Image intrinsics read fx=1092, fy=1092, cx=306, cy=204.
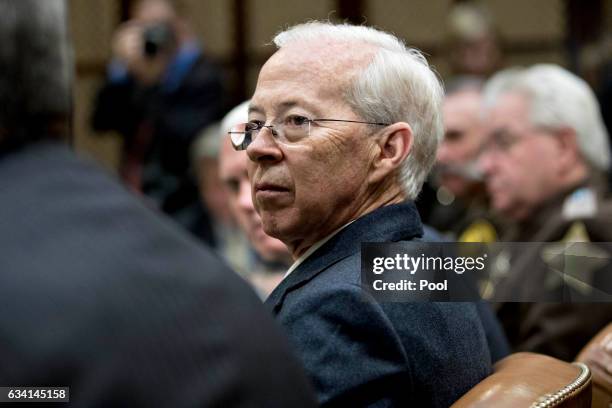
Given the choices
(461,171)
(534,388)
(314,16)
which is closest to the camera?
(534,388)

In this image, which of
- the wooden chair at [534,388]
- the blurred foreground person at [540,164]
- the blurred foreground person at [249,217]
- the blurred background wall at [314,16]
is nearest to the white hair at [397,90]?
the wooden chair at [534,388]

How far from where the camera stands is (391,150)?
6.52ft

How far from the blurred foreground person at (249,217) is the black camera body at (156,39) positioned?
1486mm

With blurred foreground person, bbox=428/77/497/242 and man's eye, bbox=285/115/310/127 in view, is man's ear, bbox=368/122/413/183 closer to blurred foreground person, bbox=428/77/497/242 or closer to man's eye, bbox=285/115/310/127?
man's eye, bbox=285/115/310/127

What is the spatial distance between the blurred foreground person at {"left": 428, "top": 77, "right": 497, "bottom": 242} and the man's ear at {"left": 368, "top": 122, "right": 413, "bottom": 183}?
201 centimetres

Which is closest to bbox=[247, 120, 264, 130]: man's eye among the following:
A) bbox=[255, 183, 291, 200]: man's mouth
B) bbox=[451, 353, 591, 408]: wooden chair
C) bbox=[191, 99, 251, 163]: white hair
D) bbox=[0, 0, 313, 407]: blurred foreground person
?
bbox=[255, 183, 291, 200]: man's mouth

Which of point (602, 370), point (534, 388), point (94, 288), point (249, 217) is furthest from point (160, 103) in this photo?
point (94, 288)

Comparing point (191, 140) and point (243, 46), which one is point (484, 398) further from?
point (243, 46)

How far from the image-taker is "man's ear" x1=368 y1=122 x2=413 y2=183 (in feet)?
6.48

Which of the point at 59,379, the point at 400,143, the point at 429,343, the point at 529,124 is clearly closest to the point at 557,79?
the point at 529,124

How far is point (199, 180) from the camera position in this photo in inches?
187

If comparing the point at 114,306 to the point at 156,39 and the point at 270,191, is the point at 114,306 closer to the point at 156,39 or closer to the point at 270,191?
the point at 270,191

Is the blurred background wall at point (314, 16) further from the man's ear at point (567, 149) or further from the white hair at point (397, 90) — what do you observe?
the white hair at point (397, 90)

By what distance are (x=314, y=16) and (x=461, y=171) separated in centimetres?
197
